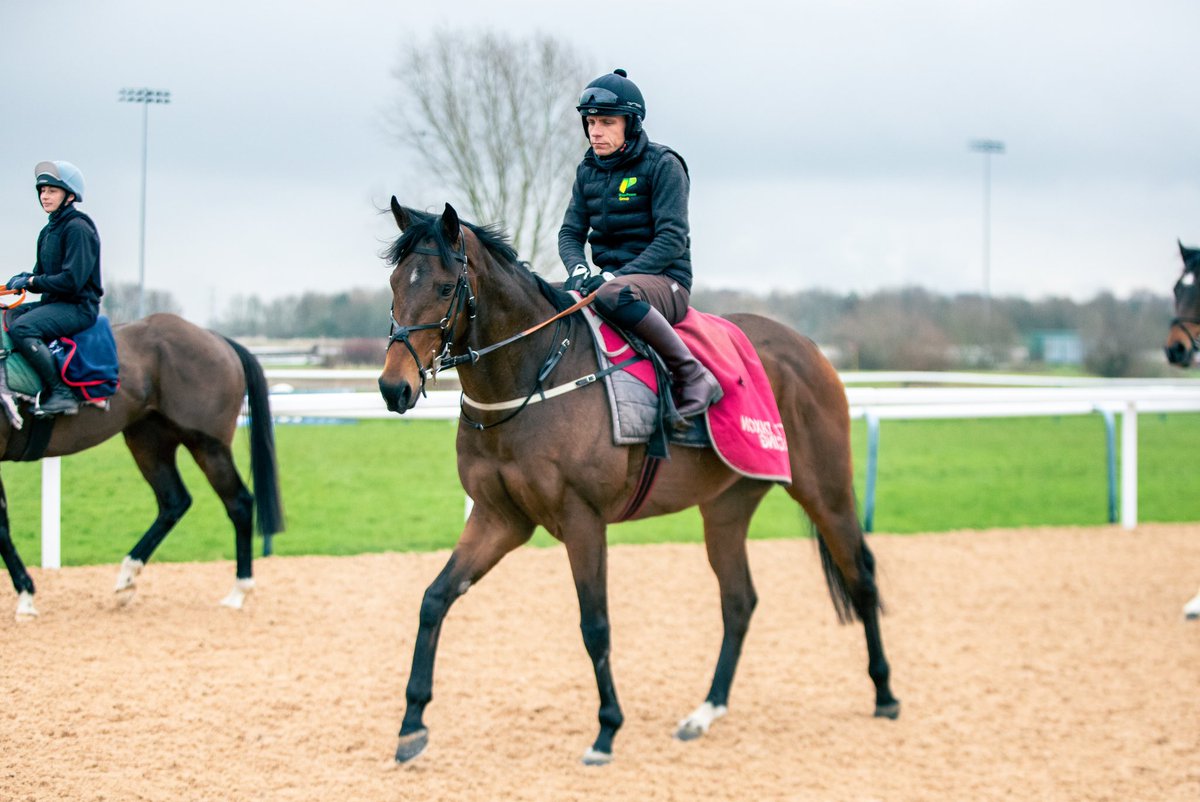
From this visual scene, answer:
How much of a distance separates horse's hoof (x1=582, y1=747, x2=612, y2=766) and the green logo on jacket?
229cm

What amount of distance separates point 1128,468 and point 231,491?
7.85 metres

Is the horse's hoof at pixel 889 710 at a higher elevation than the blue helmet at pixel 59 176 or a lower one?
lower

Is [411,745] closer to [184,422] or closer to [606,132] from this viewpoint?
[606,132]

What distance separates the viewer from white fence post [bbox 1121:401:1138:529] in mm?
10664

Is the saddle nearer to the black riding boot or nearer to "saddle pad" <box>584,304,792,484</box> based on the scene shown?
the black riding boot

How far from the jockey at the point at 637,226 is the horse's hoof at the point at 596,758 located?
141 cm

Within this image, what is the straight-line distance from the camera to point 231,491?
7.52 metres

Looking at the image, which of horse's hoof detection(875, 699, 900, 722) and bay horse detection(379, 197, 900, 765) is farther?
horse's hoof detection(875, 699, 900, 722)

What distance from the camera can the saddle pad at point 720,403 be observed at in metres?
4.88

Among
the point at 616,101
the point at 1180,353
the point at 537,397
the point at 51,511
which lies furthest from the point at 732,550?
the point at 51,511

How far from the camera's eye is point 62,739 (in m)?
4.73

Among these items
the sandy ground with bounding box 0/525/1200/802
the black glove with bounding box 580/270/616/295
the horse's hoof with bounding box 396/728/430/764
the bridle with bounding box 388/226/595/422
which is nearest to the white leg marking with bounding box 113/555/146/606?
the sandy ground with bounding box 0/525/1200/802

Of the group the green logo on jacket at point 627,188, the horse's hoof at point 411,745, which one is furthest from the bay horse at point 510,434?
the green logo on jacket at point 627,188

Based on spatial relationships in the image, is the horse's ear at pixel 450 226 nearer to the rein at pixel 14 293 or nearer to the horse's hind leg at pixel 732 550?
the horse's hind leg at pixel 732 550
